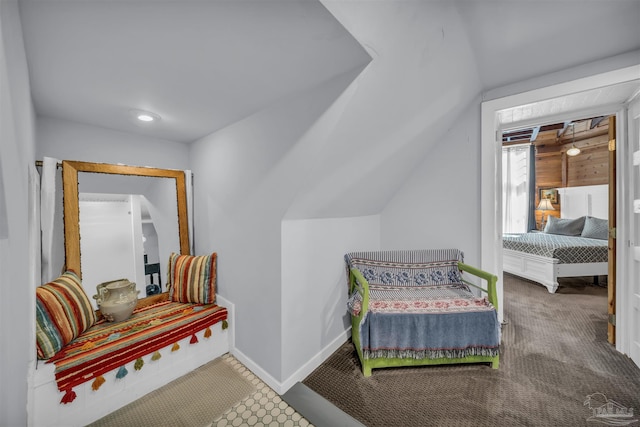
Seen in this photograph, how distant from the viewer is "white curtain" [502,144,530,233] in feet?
17.9

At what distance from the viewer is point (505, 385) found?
1706 millimetres

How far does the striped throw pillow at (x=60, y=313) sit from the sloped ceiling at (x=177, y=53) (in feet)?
3.80

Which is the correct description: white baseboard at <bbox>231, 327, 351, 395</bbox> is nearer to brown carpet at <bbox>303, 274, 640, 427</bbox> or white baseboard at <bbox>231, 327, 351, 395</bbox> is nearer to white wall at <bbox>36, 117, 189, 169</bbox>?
brown carpet at <bbox>303, 274, 640, 427</bbox>

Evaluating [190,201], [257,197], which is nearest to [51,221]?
[190,201]

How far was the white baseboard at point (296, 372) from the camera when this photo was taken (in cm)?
173

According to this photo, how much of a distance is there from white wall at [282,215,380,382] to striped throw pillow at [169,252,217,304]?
33.5 inches

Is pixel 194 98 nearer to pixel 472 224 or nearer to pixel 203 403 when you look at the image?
pixel 203 403

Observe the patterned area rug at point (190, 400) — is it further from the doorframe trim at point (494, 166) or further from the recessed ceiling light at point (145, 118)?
the doorframe trim at point (494, 166)

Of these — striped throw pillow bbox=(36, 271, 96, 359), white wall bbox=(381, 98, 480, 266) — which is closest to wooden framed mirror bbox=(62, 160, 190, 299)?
striped throw pillow bbox=(36, 271, 96, 359)

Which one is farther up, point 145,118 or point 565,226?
point 145,118

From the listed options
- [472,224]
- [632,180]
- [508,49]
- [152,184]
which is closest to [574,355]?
[472,224]

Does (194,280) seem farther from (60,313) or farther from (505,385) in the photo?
(505,385)

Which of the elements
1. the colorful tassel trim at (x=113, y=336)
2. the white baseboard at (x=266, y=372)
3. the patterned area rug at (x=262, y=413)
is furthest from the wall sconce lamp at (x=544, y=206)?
the colorful tassel trim at (x=113, y=336)

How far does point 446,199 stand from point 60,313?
3092mm
